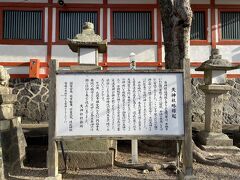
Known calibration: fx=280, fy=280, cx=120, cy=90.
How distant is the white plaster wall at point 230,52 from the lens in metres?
10.8

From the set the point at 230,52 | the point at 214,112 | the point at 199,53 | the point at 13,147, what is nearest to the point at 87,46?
the point at 13,147

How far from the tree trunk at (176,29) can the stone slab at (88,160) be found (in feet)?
9.11

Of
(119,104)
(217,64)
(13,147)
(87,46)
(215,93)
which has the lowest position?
(13,147)

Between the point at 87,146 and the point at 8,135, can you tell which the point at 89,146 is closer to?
the point at 87,146

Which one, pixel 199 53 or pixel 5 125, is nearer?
pixel 5 125

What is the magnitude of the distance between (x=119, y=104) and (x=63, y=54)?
683 centimetres

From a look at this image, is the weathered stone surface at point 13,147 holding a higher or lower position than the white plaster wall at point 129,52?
lower

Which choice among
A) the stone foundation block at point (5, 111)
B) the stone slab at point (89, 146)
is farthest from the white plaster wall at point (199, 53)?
the stone foundation block at point (5, 111)

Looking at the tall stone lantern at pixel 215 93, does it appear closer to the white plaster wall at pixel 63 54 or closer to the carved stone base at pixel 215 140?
the carved stone base at pixel 215 140

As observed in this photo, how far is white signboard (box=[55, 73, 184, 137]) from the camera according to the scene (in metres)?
4.33

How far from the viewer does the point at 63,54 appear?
35.1ft

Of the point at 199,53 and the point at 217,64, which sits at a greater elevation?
the point at 199,53

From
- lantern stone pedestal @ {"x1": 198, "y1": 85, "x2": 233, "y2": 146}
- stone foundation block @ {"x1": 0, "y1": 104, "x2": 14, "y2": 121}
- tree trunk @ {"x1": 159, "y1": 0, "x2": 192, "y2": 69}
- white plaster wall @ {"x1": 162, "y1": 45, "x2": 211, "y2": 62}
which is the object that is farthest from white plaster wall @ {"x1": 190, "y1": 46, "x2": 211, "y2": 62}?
stone foundation block @ {"x1": 0, "y1": 104, "x2": 14, "y2": 121}

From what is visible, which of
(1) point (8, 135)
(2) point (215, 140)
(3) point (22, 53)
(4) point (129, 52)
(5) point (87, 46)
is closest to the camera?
(1) point (8, 135)
